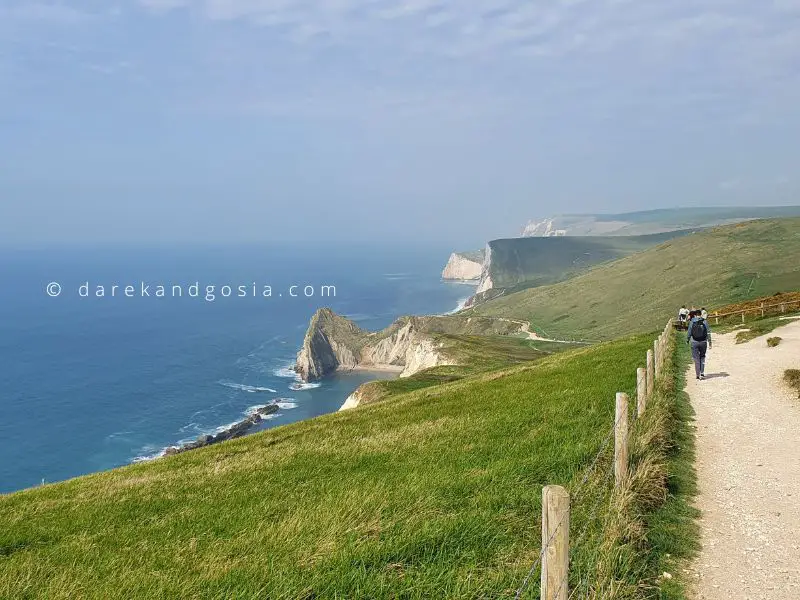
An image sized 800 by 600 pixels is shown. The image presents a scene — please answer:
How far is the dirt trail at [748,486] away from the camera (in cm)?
853

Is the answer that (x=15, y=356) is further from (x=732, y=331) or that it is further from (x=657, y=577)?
(x=657, y=577)

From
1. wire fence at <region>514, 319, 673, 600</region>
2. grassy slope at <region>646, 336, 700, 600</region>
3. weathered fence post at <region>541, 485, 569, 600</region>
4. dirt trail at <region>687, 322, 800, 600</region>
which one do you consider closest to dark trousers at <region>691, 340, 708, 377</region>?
dirt trail at <region>687, 322, 800, 600</region>

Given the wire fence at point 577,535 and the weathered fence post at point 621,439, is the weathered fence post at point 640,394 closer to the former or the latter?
the wire fence at point 577,535

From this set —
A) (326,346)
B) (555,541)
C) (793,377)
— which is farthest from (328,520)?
(326,346)

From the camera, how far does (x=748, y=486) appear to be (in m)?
12.4

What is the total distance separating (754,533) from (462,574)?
18.9ft

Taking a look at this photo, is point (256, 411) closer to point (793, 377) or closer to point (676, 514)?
point (793, 377)

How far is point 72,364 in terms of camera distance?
6171 inches

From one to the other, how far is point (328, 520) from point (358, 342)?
173648mm

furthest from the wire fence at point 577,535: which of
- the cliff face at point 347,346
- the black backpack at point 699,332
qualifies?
the cliff face at point 347,346

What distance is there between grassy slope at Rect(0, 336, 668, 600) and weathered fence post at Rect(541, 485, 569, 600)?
60.3 inches

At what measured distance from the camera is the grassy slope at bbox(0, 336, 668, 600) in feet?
26.0

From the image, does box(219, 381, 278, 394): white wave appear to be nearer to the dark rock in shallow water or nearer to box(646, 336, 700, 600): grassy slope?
the dark rock in shallow water

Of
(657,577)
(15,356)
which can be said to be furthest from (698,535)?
(15,356)
